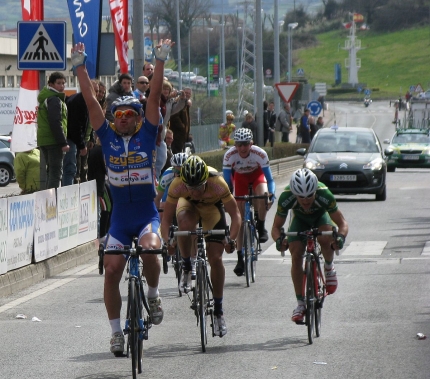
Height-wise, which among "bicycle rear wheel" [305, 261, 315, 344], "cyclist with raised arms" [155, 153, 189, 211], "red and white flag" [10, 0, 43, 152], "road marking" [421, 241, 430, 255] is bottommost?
"road marking" [421, 241, 430, 255]

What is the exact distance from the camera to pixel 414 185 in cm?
3297

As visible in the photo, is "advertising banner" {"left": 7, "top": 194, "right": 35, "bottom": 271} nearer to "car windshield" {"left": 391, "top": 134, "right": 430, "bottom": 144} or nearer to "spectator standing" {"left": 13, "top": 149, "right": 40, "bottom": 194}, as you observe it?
"spectator standing" {"left": 13, "top": 149, "right": 40, "bottom": 194}

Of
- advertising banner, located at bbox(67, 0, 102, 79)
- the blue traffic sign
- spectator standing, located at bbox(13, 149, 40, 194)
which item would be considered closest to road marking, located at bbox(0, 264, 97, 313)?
spectator standing, located at bbox(13, 149, 40, 194)

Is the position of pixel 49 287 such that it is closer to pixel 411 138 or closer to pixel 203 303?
pixel 203 303

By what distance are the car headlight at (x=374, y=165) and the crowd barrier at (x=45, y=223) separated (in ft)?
33.3

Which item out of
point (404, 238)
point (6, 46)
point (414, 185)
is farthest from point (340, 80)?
point (404, 238)

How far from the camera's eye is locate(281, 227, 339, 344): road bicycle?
9906 mm

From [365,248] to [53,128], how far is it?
4.74 meters

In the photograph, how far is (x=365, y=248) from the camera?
1731 centimetres

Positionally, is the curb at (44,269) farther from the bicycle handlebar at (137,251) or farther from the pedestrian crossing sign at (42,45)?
the bicycle handlebar at (137,251)

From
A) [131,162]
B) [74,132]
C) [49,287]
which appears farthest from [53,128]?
[131,162]

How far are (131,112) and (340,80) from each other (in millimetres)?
176621

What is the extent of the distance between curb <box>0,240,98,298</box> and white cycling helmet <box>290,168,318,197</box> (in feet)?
13.1

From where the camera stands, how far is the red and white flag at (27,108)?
17078 mm
